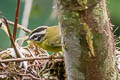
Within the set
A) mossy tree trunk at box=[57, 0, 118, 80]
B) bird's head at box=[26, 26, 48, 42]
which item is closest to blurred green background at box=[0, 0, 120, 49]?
bird's head at box=[26, 26, 48, 42]

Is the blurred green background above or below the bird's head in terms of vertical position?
above

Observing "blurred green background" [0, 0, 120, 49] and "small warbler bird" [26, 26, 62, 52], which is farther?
"blurred green background" [0, 0, 120, 49]

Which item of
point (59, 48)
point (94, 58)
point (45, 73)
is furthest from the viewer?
point (59, 48)

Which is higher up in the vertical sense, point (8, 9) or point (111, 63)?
point (8, 9)

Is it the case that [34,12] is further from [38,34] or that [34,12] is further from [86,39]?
[86,39]

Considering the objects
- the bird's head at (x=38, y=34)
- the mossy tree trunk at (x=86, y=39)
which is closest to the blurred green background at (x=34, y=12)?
the bird's head at (x=38, y=34)

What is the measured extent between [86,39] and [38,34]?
3.93 feet

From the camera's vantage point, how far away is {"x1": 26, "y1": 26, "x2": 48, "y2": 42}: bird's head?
2459 mm

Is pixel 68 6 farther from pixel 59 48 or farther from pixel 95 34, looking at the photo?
pixel 59 48

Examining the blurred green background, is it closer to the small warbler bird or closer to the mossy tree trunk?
the small warbler bird

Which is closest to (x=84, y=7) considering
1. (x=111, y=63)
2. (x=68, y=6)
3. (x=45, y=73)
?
(x=68, y=6)

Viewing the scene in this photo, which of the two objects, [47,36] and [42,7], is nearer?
[47,36]

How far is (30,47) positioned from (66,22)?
121 centimetres

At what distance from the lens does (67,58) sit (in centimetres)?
141
